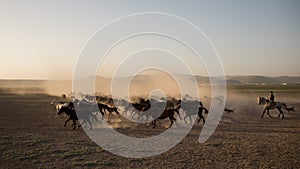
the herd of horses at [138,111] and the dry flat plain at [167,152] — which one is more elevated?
the herd of horses at [138,111]

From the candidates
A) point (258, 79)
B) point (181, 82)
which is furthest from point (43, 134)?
point (258, 79)

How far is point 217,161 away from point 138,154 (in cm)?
257

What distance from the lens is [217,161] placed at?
10109 millimetres

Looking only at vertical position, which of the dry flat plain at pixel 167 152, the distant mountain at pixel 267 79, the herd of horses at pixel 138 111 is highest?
the distant mountain at pixel 267 79

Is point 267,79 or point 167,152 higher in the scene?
point 267,79

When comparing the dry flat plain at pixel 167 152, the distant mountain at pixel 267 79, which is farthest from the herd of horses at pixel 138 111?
the distant mountain at pixel 267 79

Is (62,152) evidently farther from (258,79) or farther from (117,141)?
(258,79)

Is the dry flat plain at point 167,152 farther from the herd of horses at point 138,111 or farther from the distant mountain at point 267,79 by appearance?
the distant mountain at point 267,79

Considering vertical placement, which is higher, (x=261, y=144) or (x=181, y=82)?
(x=181, y=82)

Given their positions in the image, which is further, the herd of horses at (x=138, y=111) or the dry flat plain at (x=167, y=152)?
the herd of horses at (x=138, y=111)

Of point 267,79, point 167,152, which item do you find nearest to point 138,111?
point 167,152

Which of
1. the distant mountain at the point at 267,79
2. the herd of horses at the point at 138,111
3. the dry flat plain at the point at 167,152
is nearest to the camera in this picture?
the dry flat plain at the point at 167,152

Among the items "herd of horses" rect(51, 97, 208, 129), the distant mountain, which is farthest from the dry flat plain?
the distant mountain

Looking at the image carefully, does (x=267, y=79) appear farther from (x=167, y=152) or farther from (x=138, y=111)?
(x=167, y=152)
